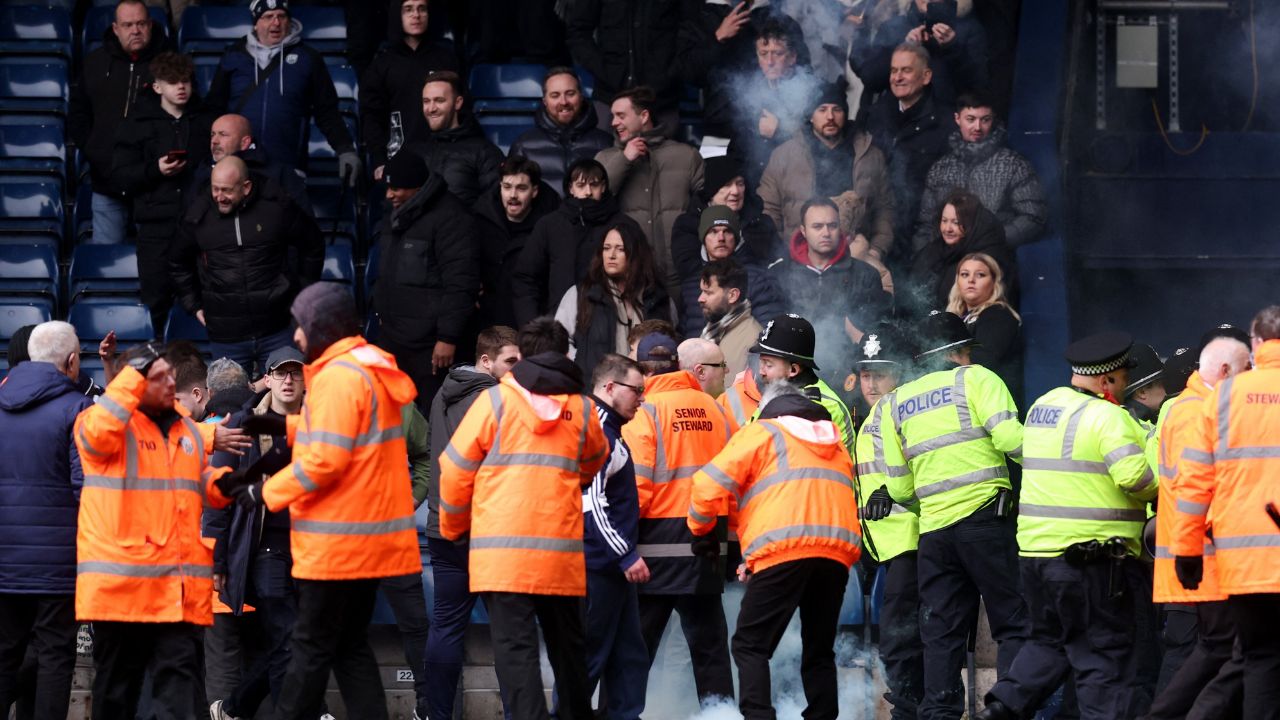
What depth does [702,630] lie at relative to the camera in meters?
9.46

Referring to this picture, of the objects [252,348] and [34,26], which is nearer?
[252,348]

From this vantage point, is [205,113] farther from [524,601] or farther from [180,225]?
[524,601]

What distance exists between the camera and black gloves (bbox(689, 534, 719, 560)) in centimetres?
877

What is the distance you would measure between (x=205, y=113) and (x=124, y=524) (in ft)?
17.6

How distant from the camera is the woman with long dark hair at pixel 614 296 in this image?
1123 centimetres

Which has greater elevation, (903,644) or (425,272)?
(425,272)

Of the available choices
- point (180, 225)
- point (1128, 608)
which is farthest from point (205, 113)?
point (1128, 608)

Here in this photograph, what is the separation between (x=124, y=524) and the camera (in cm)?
804

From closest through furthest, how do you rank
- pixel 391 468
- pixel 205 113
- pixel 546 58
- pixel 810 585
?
1. pixel 391 468
2. pixel 810 585
3. pixel 205 113
4. pixel 546 58

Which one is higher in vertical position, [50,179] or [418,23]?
[418,23]

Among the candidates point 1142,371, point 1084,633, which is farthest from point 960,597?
point 1142,371

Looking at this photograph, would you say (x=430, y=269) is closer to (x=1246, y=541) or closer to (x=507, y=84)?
(x=507, y=84)

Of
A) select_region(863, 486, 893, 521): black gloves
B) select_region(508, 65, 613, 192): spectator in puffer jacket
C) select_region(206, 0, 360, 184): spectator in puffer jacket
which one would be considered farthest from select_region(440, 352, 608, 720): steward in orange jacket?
select_region(206, 0, 360, 184): spectator in puffer jacket

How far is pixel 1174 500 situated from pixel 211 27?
8.89m
